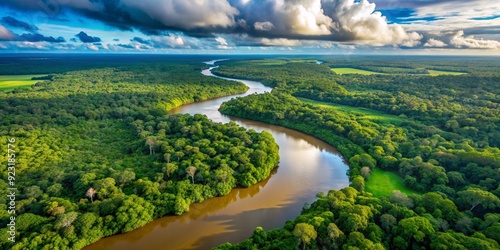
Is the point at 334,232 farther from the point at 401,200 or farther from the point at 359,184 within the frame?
the point at 359,184

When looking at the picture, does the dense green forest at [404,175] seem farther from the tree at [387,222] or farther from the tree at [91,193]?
the tree at [91,193]

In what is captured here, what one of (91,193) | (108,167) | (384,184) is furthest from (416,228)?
(108,167)

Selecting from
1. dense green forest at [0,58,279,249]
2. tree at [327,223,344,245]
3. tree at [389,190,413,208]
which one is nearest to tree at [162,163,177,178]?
dense green forest at [0,58,279,249]

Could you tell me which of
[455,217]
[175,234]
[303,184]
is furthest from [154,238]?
[455,217]

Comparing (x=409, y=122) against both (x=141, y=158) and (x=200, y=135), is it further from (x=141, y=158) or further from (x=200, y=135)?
(x=141, y=158)

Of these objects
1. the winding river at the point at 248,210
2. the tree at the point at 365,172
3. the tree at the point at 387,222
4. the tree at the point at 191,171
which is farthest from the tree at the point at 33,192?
the tree at the point at 365,172

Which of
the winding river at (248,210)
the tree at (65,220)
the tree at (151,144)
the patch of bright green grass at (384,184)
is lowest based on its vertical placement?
the winding river at (248,210)
